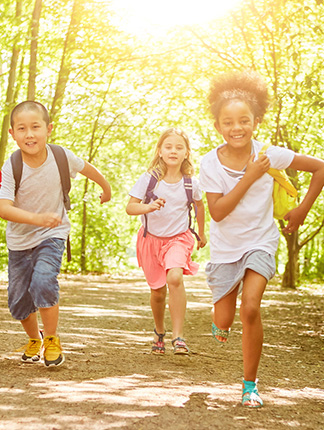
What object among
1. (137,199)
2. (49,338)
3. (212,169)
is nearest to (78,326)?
(137,199)

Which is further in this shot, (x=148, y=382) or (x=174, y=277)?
(x=174, y=277)

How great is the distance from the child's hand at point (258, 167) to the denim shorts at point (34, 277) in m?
1.67

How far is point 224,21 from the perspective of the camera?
14.9m

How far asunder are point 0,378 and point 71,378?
0.49 meters

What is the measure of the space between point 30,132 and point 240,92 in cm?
162

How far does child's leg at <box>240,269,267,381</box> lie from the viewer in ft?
14.4

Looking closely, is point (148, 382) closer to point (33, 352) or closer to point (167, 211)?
point (33, 352)

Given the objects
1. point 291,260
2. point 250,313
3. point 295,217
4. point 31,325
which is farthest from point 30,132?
point 291,260

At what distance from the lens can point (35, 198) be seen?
5.33 m

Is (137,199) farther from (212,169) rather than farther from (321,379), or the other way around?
(321,379)

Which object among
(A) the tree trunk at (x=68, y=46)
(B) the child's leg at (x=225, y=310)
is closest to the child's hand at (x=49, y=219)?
(B) the child's leg at (x=225, y=310)

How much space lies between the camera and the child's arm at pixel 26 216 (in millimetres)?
4742

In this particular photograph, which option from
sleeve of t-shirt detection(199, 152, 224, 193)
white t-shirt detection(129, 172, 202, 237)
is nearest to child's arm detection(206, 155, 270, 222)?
sleeve of t-shirt detection(199, 152, 224, 193)

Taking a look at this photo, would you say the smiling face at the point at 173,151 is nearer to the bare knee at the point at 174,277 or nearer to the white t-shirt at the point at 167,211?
the white t-shirt at the point at 167,211
